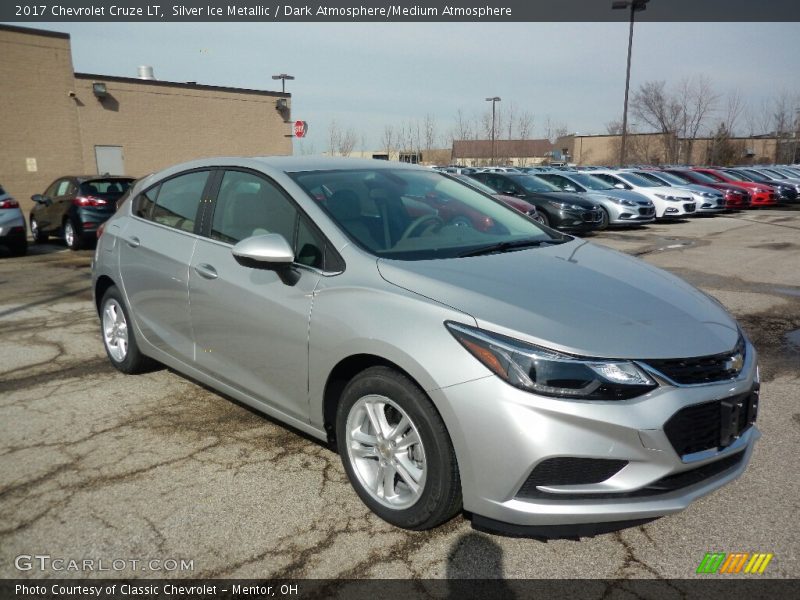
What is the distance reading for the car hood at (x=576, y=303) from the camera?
2475 mm

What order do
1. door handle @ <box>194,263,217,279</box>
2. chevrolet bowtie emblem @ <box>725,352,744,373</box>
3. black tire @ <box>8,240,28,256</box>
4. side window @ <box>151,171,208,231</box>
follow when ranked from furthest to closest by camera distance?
black tire @ <box>8,240,28,256</box> < side window @ <box>151,171,208,231</box> < door handle @ <box>194,263,217,279</box> < chevrolet bowtie emblem @ <box>725,352,744,373</box>

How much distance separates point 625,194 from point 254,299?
15426mm

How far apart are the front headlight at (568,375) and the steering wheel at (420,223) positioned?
3.73 ft

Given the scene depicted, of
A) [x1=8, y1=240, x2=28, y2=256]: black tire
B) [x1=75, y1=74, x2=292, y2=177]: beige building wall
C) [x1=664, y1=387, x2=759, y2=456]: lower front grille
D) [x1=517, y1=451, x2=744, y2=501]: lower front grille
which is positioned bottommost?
[x1=8, y1=240, x2=28, y2=256]: black tire

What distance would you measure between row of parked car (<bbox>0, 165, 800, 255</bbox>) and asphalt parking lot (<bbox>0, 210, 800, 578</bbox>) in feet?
14.8

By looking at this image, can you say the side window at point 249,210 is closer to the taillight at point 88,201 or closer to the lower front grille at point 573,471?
the lower front grille at point 573,471

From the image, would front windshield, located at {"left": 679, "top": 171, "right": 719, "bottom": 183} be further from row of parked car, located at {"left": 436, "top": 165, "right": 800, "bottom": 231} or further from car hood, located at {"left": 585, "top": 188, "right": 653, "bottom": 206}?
car hood, located at {"left": 585, "top": 188, "right": 653, "bottom": 206}

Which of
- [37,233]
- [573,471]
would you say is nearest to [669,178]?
[37,233]

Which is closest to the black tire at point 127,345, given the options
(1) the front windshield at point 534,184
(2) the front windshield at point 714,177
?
(1) the front windshield at point 534,184

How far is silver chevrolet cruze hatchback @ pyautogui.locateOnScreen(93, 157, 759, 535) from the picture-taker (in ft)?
7.82

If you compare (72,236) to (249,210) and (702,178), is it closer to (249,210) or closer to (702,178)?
(249,210)

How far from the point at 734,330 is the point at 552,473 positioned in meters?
1.20

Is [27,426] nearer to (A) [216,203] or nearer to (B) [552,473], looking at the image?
(A) [216,203]

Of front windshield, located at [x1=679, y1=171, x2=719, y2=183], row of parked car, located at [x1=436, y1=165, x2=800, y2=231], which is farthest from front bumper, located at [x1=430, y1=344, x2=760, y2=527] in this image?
front windshield, located at [x1=679, y1=171, x2=719, y2=183]
